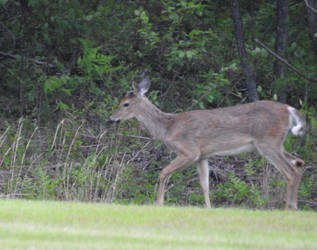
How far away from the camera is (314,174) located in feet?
44.6

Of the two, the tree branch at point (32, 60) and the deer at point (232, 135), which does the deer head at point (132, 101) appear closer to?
the deer at point (232, 135)

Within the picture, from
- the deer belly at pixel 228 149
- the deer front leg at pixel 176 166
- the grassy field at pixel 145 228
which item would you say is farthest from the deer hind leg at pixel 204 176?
the grassy field at pixel 145 228

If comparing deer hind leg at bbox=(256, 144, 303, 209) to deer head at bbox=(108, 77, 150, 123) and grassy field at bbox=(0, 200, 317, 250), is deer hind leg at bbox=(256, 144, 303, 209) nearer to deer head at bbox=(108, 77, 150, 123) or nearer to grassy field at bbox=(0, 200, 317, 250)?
grassy field at bbox=(0, 200, 317, 250)

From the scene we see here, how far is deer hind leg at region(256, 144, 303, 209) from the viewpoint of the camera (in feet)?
35.0

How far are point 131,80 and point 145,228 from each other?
814 cm

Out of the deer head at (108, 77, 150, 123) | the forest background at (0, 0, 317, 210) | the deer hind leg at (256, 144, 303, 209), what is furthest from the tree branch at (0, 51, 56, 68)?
the deer hind leg at (256, 144, 303, 209)

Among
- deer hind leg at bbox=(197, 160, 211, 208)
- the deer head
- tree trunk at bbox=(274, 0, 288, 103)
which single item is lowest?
deer hind leg at bbox=(197, 160, 211, 208)

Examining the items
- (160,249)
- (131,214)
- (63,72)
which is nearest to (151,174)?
(63,72)

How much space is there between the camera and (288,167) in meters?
10.9

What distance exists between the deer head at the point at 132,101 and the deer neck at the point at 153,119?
4.0 inches

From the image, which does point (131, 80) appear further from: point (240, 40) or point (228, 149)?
point (228, 149)

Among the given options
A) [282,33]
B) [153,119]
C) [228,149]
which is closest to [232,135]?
Result: [228,149]

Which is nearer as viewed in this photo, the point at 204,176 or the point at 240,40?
the point at 204,176

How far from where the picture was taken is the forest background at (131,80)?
516 inches
